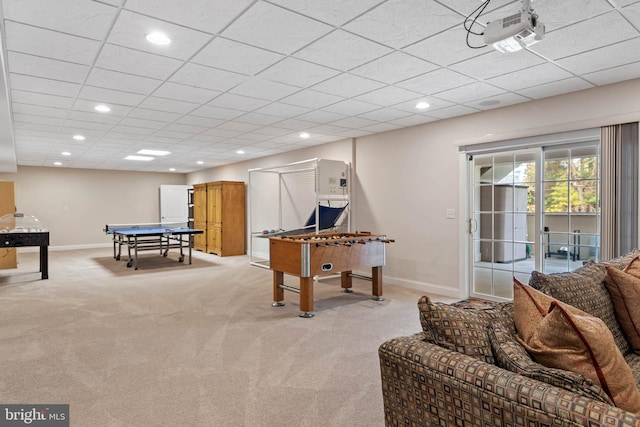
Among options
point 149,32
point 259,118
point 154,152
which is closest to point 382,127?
point 259,118

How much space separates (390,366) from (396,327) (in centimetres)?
245

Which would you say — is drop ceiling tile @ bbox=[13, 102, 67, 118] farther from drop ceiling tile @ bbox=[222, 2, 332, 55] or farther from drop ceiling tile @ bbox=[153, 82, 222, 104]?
drop ceiling tile @ bbox=[222, 2, 332, 55]

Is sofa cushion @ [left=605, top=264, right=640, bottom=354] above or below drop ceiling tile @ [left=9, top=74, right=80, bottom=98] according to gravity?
below

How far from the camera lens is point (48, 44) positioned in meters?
2.67

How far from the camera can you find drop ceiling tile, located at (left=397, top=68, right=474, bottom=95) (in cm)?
338

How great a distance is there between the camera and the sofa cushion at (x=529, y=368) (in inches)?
41.5

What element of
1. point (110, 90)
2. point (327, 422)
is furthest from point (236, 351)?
point (110, 90)

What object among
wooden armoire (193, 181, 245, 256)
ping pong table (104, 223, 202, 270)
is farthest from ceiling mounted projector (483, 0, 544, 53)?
wooden armoire (193, 181, 245, 256)

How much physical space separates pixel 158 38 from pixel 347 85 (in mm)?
1752

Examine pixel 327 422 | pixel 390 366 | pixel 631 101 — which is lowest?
pixel 327 422

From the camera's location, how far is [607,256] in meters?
3.64

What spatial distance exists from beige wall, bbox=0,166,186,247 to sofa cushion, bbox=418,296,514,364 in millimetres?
11949

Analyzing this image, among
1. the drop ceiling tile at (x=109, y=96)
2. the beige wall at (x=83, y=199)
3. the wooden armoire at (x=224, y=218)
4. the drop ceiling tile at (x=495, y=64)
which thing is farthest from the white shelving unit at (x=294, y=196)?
the beige wall at (x=83, y=199)

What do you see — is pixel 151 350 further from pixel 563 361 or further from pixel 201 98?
pixel 563 361
